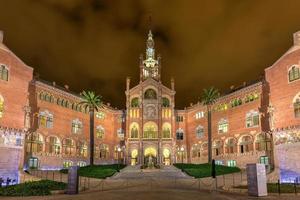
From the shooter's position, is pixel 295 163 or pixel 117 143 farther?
pixel 117 143

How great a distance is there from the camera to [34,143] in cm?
5850

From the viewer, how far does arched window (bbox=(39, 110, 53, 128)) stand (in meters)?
60.8

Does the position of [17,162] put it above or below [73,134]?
below

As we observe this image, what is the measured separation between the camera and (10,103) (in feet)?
167

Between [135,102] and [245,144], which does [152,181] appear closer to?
[245,144]

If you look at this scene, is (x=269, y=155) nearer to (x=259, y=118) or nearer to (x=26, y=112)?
(x=259, y=118)

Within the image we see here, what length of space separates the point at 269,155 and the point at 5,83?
148ft

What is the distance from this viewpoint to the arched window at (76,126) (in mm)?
70125

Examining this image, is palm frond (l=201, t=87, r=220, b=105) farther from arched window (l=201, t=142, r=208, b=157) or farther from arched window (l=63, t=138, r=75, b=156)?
arched window (l=63, t=138, r=75, b=156)

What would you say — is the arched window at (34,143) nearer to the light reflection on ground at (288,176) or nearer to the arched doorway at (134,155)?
the arched doorway at (134,155)

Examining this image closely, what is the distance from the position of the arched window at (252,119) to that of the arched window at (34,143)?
127ft

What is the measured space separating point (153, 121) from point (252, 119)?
2516cm

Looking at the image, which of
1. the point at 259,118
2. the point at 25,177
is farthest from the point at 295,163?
the point at 25,177

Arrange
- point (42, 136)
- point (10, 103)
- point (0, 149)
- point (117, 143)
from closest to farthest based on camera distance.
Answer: point (0, 149) → point (10, 103) → point (42, 136) → point (117, 143)
